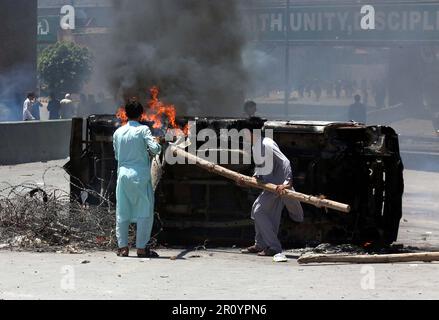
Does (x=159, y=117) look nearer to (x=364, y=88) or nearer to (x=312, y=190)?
(x=312, y=190)

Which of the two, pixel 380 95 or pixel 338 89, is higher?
pixel 338 89

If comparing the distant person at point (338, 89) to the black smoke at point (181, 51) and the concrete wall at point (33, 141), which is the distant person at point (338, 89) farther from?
the black smoke at point (181, 51)

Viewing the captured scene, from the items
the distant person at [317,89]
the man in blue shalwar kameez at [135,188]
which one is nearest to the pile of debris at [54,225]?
the man in blue shalwar kameez at [135,188]

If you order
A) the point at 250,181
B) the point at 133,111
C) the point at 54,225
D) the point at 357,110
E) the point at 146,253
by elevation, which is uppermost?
the point at 133,111

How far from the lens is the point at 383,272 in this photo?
25.8 ft

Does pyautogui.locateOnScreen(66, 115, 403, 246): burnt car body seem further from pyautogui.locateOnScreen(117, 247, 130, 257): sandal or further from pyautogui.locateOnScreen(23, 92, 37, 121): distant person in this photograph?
pyautogui.locateOnScreen(23, 92, 37, 121): distant person

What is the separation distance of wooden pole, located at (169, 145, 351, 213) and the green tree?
2963 cm

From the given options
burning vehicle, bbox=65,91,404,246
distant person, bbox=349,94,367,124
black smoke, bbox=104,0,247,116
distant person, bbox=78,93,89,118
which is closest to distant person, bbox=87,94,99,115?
distant person, bbox=78,93,89,118

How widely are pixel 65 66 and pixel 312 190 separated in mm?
30684

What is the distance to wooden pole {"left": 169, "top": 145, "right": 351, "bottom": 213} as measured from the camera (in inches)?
342

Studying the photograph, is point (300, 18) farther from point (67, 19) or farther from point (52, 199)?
point (52, 199)

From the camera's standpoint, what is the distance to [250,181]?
924 centimetres

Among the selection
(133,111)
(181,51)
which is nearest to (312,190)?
(133,111)
